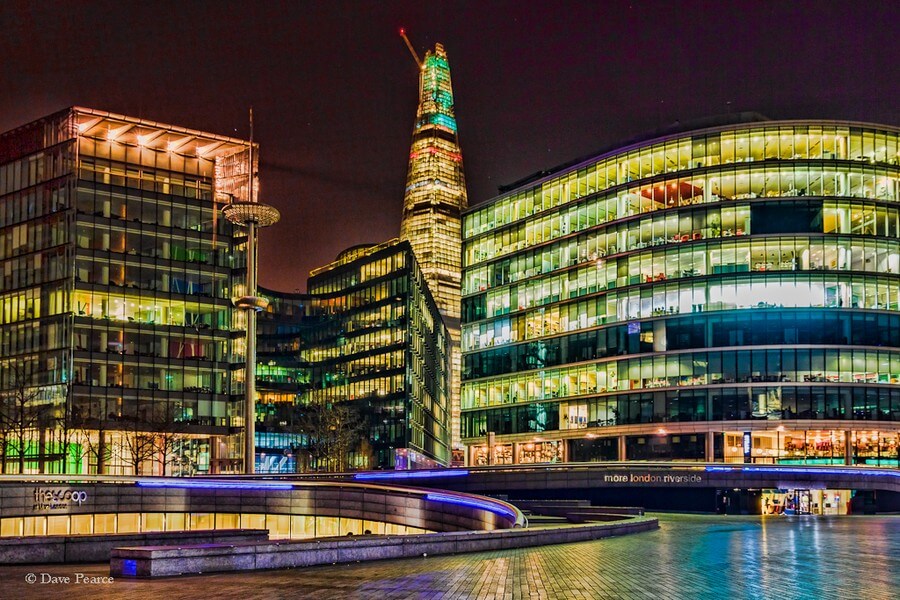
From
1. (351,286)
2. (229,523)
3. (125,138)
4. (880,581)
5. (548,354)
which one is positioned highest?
(125,138)

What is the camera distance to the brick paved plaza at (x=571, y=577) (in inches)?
760

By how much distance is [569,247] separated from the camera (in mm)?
120188

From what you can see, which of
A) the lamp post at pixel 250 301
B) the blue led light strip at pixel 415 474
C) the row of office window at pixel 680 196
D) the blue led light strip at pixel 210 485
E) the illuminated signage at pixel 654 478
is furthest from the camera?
the row of office window at pixel 680 196

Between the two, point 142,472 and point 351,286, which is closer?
point 142,472

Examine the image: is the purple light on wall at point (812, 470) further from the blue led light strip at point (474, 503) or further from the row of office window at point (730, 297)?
the row of office window at point (730, 297)

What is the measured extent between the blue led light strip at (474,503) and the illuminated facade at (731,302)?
63085 millimetres

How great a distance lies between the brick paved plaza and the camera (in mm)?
19297

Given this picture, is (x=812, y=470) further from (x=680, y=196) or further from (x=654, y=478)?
(x=680, y=196)

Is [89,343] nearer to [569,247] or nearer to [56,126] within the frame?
[56,126]

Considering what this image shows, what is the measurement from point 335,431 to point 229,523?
215 ft

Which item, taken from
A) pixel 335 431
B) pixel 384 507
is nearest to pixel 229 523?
pixel 384 507

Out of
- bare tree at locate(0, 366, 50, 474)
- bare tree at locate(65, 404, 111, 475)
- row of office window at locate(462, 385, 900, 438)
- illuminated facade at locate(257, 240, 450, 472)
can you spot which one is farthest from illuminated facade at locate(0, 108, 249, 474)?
row of office window at locate(462, 385, 900, 438)

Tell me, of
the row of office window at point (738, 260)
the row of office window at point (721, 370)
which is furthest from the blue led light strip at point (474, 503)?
the row of office window at point (738, 260)

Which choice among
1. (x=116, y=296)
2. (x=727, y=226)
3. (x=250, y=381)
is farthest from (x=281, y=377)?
(x=727, y=226)
